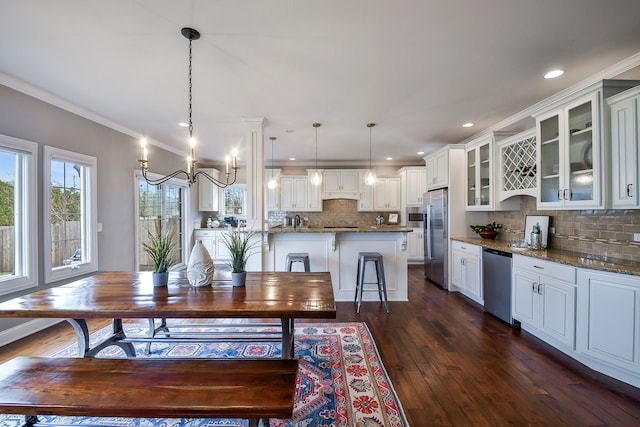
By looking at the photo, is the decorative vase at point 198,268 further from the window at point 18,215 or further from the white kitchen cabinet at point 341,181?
the white kitchen cabinet at point 341,181

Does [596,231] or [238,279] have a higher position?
[596,231]

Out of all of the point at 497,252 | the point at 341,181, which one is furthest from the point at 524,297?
the point at 341,181

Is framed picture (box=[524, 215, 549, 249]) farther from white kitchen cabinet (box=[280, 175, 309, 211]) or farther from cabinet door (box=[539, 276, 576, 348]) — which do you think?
white kitchen cabinet (box=[280, 175, 309, 211])

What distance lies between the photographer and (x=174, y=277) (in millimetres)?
2281

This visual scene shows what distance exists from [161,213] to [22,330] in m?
2.68

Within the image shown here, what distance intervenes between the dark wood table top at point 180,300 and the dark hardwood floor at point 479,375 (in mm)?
1030

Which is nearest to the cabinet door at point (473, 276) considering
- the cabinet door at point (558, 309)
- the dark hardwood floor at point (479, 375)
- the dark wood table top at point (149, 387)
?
the dark hardwood floor at point (479, 375)

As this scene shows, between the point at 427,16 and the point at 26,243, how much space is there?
4.20m

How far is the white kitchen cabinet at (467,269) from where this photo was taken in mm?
3754

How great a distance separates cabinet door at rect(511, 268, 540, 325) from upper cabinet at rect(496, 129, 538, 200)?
39.7 inches

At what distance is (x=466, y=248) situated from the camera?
13.2ft

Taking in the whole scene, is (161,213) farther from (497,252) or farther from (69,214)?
(497,252)

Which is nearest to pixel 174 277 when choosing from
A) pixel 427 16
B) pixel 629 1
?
pixel 427 16

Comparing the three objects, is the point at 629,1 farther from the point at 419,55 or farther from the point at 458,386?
the point at 458,386
